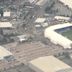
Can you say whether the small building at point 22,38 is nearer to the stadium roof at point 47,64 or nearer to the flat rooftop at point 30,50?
the flat rooftop at point 30,50

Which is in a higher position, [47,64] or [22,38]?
[22,38]

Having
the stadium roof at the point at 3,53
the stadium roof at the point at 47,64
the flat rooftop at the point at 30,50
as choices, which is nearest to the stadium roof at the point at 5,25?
the flat rooftop at the point at 30,50

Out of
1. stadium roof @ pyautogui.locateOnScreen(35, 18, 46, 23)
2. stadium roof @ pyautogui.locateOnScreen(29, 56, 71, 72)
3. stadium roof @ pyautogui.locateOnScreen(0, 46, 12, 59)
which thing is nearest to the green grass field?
stadium roof @ pyautogui.locateOnScreen(35, 18, 46, 23)

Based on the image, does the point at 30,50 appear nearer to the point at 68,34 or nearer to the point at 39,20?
the point at 68,34

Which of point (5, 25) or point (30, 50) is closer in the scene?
point (30, 50)

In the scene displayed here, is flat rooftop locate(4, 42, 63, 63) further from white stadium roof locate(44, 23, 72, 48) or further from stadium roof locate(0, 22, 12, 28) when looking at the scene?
stadium roof locate(0, 22, 12, 28)

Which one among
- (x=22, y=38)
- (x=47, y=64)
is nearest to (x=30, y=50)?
(x=22, y=38)

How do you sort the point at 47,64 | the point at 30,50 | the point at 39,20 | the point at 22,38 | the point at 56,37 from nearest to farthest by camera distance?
the point at 47,64, the point at 30,50, the point at 56,37, the point at 22,38, the point at 39,20

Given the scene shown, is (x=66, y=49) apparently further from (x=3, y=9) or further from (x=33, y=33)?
(x=3, y=9)
